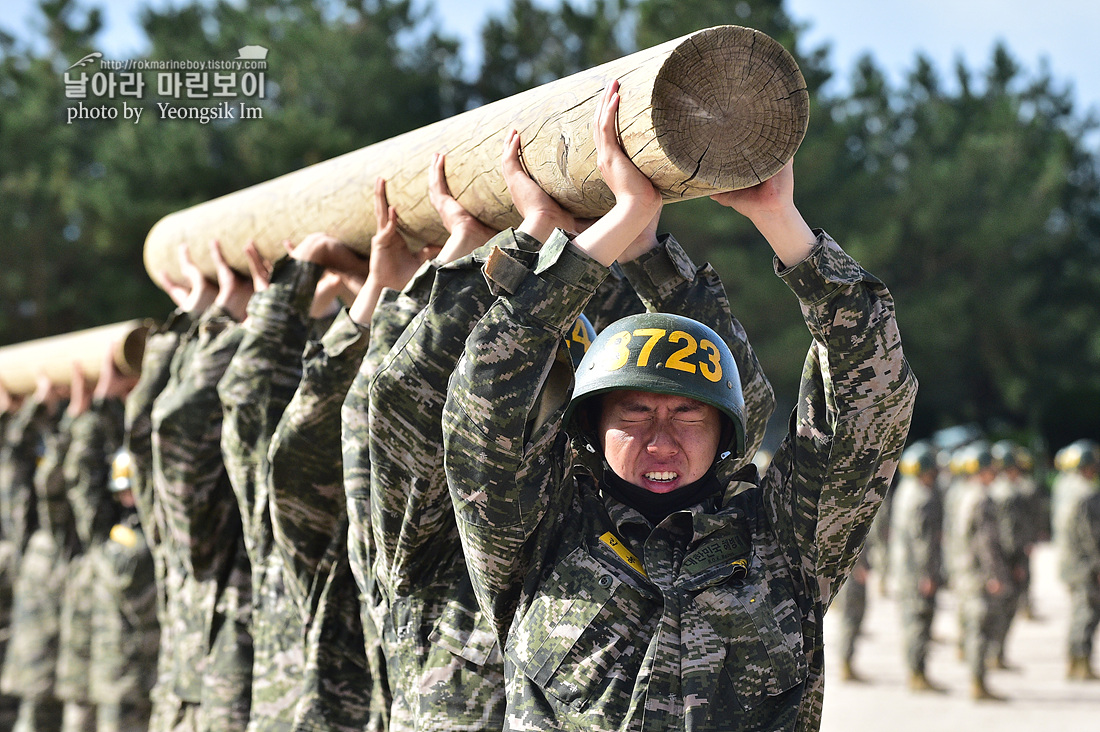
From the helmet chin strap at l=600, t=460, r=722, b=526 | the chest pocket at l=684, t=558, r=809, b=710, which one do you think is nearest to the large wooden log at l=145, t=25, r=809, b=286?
the helmet chin strap at l=600, t=460, r=722, b=526

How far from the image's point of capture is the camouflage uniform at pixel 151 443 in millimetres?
5883

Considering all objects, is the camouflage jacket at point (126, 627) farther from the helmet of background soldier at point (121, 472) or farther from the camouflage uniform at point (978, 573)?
the camouflage uniform at point (978, 573)

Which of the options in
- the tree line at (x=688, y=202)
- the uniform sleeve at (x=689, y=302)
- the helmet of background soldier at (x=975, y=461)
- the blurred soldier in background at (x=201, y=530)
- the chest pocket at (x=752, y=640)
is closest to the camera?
the chest pocket at (x=752, y=640)

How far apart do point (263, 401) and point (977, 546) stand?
10.1 meters

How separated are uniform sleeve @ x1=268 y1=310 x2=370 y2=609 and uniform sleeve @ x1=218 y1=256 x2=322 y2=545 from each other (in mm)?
400

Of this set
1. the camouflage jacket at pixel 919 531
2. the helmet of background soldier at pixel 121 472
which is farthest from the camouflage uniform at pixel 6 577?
the camouflage jacket at pixel 919 531

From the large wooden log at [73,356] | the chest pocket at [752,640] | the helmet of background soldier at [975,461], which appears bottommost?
the chest pocket at [752,640]

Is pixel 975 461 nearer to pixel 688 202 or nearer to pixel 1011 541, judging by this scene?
pixel 1011 541

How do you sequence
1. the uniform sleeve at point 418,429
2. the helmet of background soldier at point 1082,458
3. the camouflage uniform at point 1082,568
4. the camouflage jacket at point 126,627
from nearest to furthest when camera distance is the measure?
the uniform sleeve at point 418,429 → the camouflage jacket at point 126,627 → the camouflage uniform at point 1082,568 → the helmet of background soldier at point 1082,458

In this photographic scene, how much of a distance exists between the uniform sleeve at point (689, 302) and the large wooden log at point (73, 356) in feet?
13.1

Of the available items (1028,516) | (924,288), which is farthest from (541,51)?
(1028,516)

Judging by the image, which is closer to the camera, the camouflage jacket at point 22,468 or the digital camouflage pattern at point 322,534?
the digital camouflage pattern at point 322,534

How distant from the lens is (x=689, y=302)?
403 centimetres

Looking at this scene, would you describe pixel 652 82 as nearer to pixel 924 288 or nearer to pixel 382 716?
pixel 382 716
